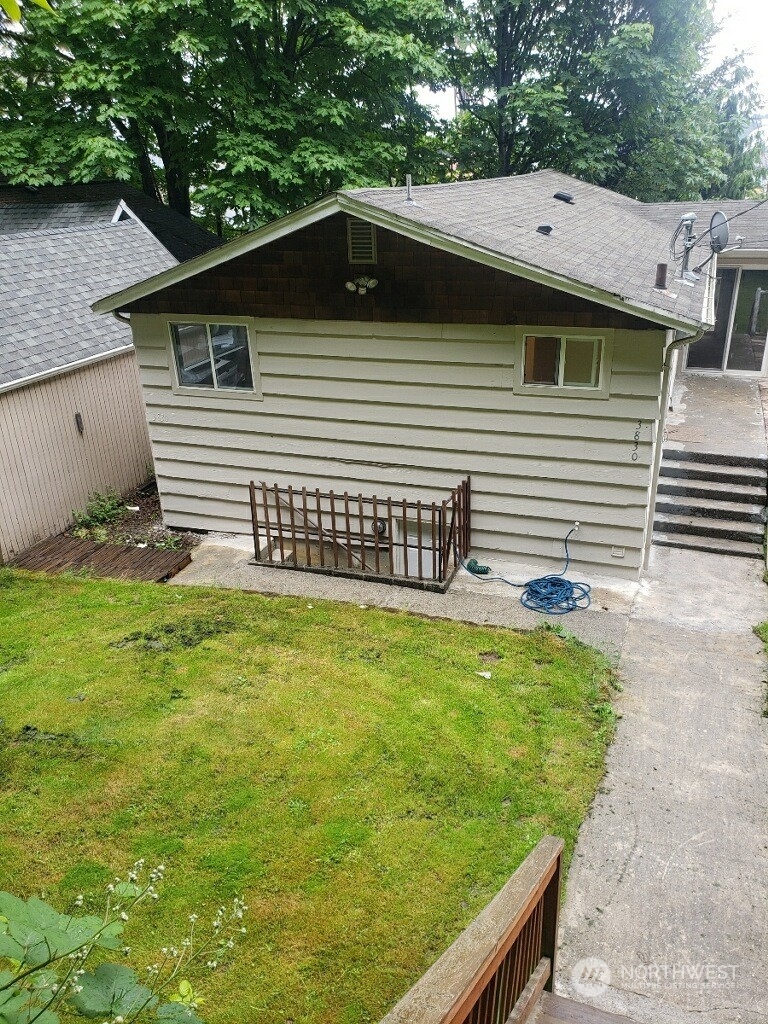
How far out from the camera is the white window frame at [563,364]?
759 centimetres

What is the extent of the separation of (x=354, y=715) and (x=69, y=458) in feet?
21.1

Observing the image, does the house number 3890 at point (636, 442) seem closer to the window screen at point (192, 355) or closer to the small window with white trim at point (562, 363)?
the small window with white trim at point (562, 363)

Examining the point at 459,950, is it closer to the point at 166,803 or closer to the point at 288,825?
the point at 288,825

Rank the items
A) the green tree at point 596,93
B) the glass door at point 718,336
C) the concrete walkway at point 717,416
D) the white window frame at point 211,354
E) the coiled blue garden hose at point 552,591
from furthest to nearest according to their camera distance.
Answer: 1. the green tree at point 596,93
2. the glass door at point 718,336
3. the concrete walkway at point 717,416
4. the white window frame at point 211,354
5. the coiled blue garden hose at point 552,591

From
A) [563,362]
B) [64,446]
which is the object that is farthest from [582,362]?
[64,446]

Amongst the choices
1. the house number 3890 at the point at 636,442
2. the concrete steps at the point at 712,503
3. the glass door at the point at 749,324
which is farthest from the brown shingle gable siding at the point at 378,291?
the glass door at the point at 749,324

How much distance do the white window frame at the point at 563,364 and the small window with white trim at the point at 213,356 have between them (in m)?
3.27

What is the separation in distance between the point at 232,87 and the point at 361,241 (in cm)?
1296

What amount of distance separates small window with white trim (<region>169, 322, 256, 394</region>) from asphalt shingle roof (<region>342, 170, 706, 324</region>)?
7.57 feet

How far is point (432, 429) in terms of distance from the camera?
28.3ft

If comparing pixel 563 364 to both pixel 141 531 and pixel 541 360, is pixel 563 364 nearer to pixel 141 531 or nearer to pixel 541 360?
pixel 541 360

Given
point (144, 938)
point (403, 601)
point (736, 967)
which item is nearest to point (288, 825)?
point (144, 938)

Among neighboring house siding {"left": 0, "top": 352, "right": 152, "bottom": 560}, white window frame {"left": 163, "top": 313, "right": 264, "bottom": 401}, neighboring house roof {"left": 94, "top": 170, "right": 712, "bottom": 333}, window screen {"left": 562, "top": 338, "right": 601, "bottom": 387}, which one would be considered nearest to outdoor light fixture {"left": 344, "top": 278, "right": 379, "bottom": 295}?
neighboring house roof {"left": 94, "top": 170, "right": 712, "bottom": 333}

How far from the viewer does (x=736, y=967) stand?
4.02 m
